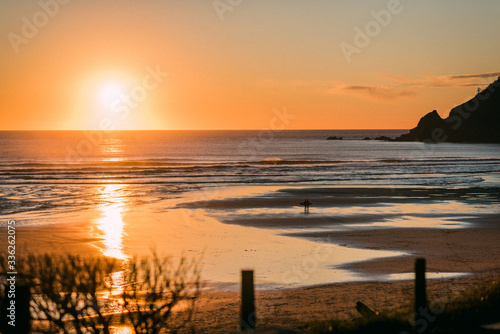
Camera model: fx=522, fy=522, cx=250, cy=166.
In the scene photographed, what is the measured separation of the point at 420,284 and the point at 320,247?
1069 cm

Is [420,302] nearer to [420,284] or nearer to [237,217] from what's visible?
[420,284]

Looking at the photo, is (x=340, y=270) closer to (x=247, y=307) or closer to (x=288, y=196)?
(x=247, y=307)

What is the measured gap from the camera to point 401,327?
752cm

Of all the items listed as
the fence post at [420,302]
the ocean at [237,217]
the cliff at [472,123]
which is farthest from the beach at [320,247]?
the cliff at [472,123]

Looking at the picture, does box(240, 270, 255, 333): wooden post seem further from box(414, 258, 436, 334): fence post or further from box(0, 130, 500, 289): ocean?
box(0, 130, 500, 289): ocean

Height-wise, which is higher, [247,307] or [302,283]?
[247,307]

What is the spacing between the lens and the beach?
11.8 metres

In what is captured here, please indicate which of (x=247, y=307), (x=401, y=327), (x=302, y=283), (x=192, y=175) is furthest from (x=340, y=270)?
(x=192, y=175)

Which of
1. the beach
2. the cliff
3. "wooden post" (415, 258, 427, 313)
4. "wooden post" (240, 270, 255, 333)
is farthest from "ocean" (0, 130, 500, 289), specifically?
the cliff

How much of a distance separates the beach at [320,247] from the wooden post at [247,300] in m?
2.86

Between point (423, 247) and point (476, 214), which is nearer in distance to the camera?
point (423, 247)

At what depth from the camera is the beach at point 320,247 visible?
11.8 meters

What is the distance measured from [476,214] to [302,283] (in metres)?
16.8

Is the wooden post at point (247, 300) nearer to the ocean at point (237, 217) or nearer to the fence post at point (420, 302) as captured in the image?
the fence post at point (420, 302)
